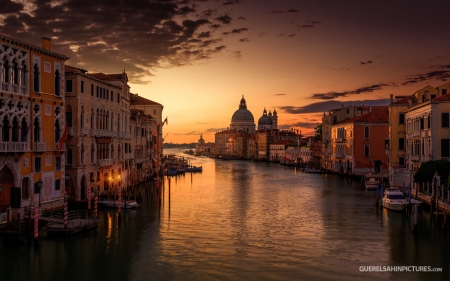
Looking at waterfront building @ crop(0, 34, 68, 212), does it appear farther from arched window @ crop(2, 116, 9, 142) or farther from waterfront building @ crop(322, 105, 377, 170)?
waterfront building @ crop(322, 105, 377, 170)

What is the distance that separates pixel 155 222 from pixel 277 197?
14569mm

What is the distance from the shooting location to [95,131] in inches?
1164

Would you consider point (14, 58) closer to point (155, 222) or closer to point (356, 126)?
point (155, 222)

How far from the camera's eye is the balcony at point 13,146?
66.0 ft

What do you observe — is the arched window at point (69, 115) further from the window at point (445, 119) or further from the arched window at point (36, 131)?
the window at point (445, 119)

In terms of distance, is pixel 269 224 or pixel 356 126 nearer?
pixel 269 224

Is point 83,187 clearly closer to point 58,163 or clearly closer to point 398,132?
point 58,163

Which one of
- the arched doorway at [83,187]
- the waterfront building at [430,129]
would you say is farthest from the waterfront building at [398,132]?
the arched doorway at [83,187]

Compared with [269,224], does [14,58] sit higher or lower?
higher

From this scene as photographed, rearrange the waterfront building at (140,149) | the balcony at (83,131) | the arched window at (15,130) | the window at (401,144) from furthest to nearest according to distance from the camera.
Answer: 1. the waterfront building at (140,149)
2. the window at (401,144)
3. the balcony at (83,131)
4. the arched window at (15,130)

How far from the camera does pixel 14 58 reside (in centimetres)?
2131

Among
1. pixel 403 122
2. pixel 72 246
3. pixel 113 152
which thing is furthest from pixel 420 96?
pixel 72 246

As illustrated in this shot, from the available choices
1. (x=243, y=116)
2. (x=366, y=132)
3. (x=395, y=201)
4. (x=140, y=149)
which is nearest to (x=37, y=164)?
(x=395, y=201)

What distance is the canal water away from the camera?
614 inches
